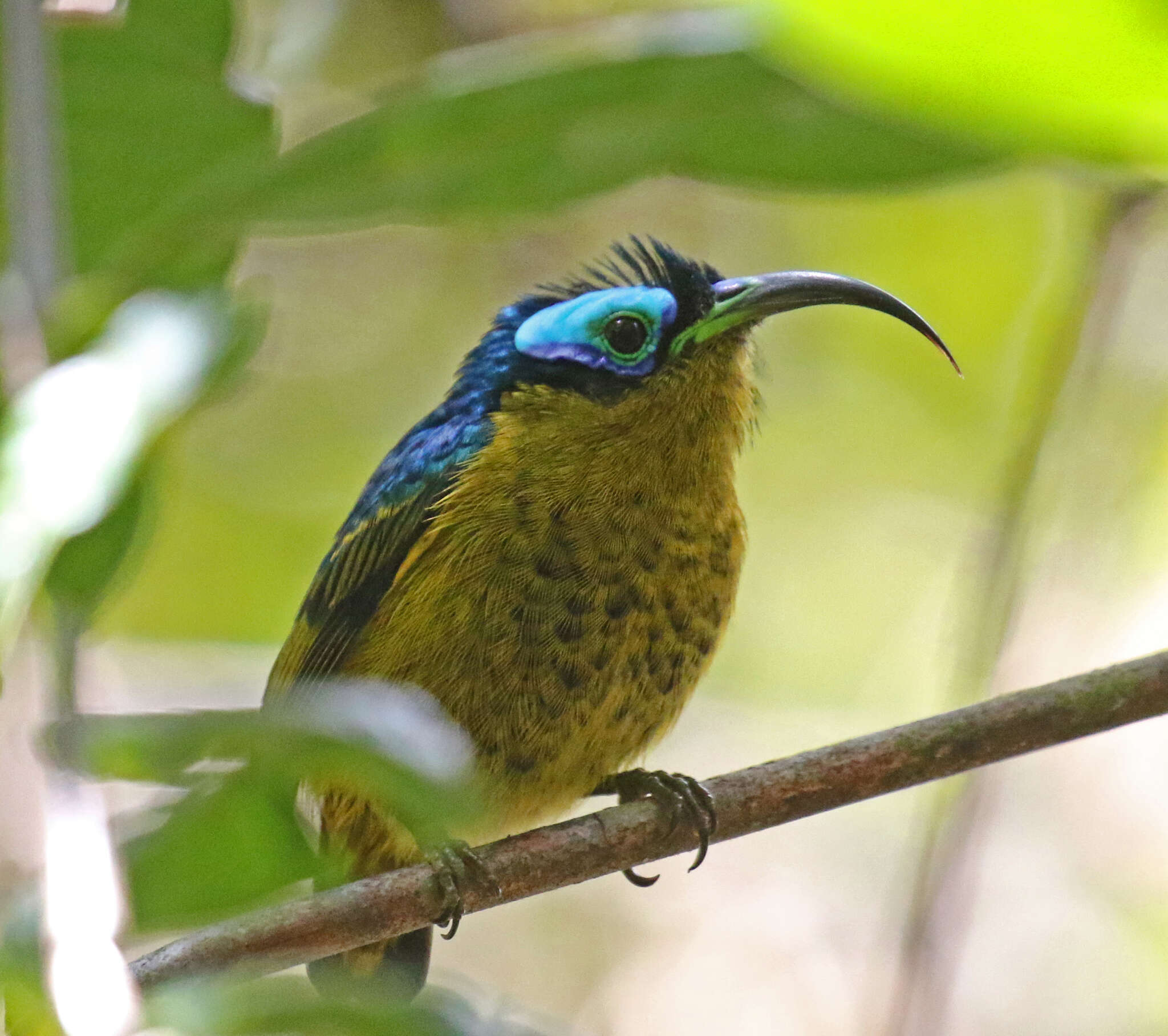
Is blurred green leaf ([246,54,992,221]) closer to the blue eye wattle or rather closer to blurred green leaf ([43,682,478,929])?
blurred green leaf ([43,682,478,929])

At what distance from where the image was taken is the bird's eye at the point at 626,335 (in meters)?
3.27

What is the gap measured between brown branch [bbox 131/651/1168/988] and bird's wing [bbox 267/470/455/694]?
95 centimetres

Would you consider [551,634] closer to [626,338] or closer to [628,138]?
[626,338]

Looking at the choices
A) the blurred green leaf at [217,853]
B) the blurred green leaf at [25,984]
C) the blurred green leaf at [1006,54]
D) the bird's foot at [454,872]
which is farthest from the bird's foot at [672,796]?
the blurred green leaf at [1006,54]

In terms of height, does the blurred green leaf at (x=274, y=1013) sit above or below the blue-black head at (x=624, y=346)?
below

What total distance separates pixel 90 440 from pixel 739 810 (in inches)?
51.3

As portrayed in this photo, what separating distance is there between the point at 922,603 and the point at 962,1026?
2.04 m

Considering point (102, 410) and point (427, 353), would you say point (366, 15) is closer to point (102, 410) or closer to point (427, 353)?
point (427, 353)

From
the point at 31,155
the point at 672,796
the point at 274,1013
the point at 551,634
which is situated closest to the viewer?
the point at 274,1013

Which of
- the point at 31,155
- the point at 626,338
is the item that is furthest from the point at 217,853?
the point at 626,338

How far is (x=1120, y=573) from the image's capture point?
16.3 ft

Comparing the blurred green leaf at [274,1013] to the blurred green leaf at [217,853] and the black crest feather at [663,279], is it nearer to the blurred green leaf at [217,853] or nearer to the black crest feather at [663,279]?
the blurred green leaf at [217,853]

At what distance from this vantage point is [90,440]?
142 centimetres

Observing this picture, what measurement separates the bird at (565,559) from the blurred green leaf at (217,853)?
1.11m
